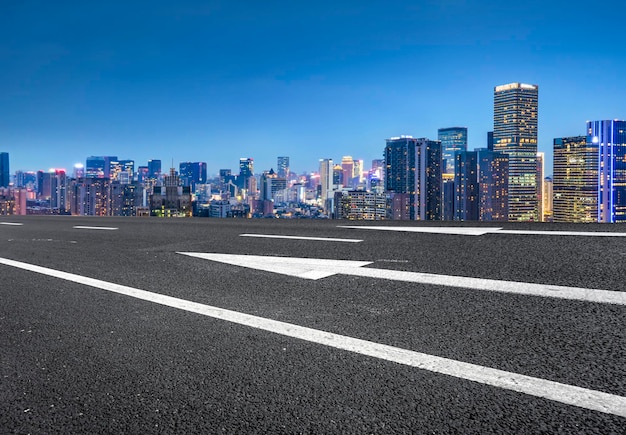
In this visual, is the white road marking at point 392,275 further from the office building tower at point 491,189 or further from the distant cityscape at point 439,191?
the office building tower at point 491,189

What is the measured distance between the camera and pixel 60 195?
14150 centimetres

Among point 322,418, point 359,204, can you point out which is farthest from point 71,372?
point 359,204

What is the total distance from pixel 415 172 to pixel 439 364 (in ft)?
502

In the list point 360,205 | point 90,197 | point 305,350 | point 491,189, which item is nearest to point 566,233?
point 305,350

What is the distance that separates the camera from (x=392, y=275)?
5.07 m

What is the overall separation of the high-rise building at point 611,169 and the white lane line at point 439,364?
521ft

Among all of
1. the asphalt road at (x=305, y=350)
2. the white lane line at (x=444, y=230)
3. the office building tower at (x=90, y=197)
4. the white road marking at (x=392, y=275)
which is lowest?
the asphalt road at (x=305, y=350)

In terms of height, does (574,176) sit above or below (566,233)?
above

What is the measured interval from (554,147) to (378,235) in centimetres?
19177

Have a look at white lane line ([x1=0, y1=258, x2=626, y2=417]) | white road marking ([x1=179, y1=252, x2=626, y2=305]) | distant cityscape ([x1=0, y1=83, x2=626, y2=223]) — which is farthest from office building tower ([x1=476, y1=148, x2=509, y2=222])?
white lane line ([x1=0, y1=258, x2=626, y2=417])

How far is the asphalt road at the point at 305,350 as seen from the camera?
6.77ft

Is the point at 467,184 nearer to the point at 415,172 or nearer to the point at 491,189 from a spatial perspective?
the point at 491,189

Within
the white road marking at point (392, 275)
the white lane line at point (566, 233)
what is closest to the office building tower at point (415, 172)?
the white lane line at point (566, 233)

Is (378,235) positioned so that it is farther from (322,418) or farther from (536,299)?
(322,418)
